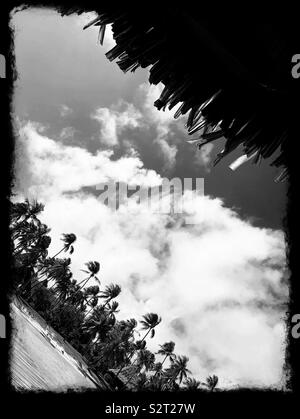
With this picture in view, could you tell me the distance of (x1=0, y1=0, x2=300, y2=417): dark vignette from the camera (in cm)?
164

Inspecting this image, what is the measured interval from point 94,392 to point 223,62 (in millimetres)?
1758

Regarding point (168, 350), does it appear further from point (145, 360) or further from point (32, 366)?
point (32, 366)

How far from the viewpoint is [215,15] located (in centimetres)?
147

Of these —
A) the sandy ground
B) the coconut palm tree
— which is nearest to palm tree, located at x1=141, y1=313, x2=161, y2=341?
the coconut palm tree

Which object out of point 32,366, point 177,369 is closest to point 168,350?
point 177,369

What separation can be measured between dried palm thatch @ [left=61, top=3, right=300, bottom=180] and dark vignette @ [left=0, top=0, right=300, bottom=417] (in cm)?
14

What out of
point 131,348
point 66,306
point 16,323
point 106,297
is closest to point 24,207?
point 66,306

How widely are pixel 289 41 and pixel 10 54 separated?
4.59ft

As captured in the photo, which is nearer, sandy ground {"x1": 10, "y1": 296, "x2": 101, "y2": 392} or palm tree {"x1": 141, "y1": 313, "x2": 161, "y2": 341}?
sandy ground {"x1": 10, "y1": 296, "x2": 101, "y2": 392}

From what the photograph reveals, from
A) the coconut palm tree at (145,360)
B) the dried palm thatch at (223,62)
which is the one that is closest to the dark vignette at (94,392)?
the dried palm thatch at (223,62)

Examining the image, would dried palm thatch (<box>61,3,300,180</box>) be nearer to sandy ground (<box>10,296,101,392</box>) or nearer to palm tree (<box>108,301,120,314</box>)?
sandy ground (<box>10,296,101,392</box>)

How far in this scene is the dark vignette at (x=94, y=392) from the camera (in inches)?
64.6

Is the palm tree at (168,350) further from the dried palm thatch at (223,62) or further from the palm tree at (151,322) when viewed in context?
the dried palm thatch at (223,62)
